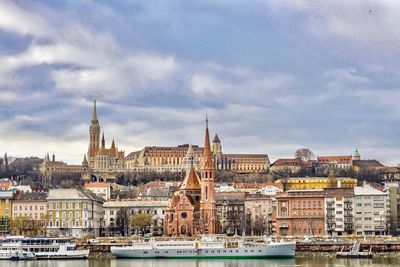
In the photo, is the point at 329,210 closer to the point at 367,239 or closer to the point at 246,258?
the point at 367,239

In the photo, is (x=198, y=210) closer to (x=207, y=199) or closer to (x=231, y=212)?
(x=207, y=199)

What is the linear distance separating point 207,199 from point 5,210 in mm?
28897

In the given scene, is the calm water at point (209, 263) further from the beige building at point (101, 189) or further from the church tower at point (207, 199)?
the beige building at point (101, 189)

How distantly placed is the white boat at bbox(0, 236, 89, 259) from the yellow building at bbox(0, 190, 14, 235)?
2762 cm

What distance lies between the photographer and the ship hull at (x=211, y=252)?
91.0 metres

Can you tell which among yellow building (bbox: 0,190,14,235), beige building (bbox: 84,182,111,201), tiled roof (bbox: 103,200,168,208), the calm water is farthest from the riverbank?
beige building (bbox: 84,182,111,201)

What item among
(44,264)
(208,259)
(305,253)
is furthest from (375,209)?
(44,264)

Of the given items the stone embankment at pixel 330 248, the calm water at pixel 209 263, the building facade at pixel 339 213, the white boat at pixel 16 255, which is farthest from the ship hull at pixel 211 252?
the building facade at pixel 339 213

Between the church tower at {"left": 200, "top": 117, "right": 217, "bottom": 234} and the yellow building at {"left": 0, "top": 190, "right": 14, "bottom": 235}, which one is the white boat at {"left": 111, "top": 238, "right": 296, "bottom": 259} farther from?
the yellow building at {"left": 0, "top": 190, "right": 14, "bottom": 235}

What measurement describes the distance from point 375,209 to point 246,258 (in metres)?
35.8

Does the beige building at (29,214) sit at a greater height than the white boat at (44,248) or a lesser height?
greater

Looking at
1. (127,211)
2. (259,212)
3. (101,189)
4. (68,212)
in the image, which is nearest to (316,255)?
(68,212)

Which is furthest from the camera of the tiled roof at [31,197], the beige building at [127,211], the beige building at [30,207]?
the beige building at [127,211]

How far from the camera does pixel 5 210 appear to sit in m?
125
